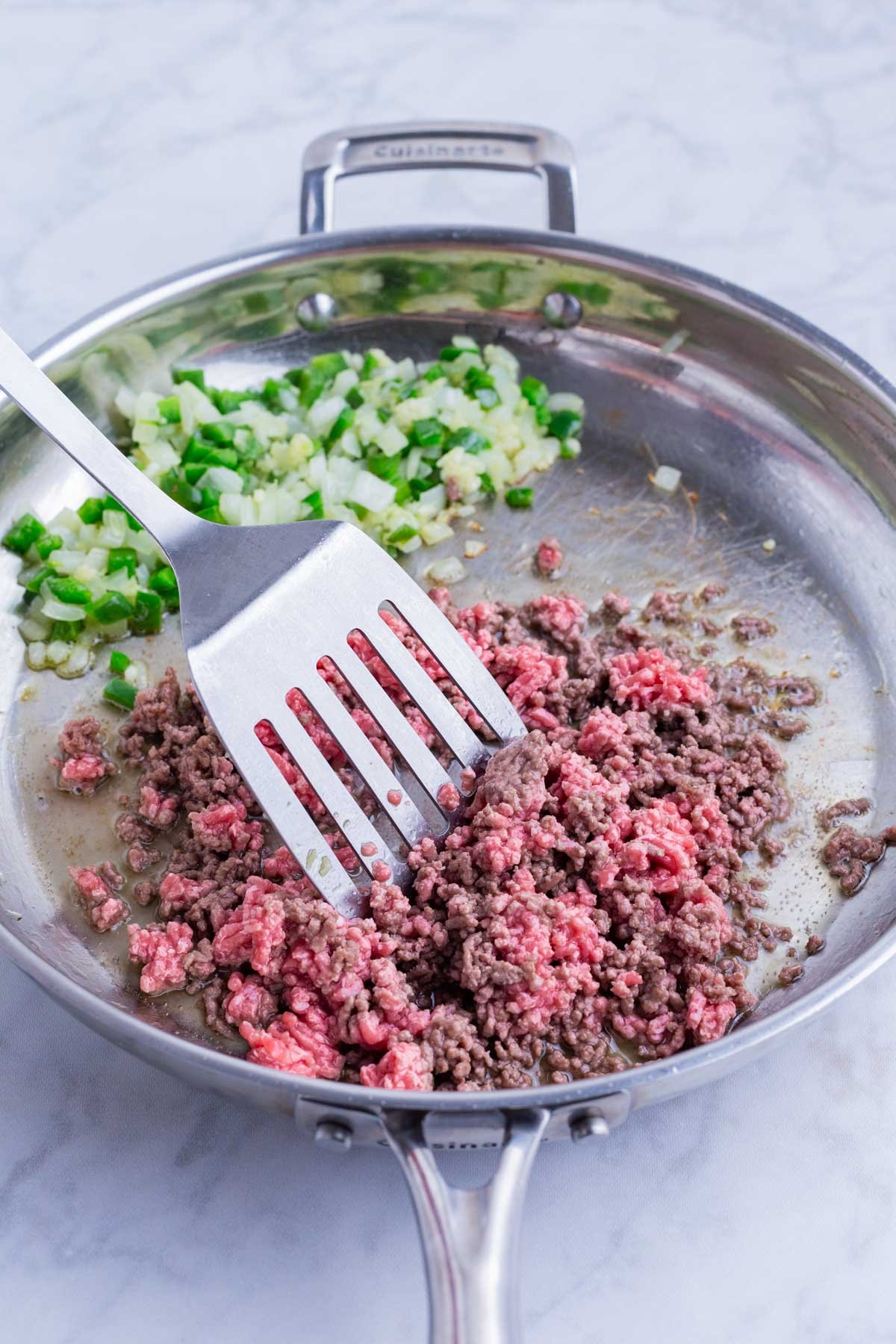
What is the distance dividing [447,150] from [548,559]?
78 centimetres

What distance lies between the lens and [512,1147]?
1.42m

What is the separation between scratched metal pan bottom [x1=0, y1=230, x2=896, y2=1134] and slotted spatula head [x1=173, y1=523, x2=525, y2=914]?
34 cm

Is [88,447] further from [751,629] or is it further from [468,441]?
[751,629]

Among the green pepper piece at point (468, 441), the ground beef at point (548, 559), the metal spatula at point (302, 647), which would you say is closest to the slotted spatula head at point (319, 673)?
the metal spatula at point (302, 647)

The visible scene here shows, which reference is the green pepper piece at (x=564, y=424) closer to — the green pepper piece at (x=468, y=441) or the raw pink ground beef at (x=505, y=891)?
the green pepper piece at (x=468, y=441)

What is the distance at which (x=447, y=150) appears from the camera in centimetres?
245

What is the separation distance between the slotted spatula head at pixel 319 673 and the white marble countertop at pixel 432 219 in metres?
0.41

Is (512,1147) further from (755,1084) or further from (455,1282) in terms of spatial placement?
(755,1084)

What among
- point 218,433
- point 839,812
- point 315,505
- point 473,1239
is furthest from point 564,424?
point 473,1239

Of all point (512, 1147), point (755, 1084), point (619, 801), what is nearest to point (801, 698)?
point (619, 801)

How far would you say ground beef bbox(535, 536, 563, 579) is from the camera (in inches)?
92.1

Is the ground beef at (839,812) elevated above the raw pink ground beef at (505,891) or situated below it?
below

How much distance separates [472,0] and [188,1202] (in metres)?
2.98

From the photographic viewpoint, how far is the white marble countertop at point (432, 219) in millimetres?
1660
